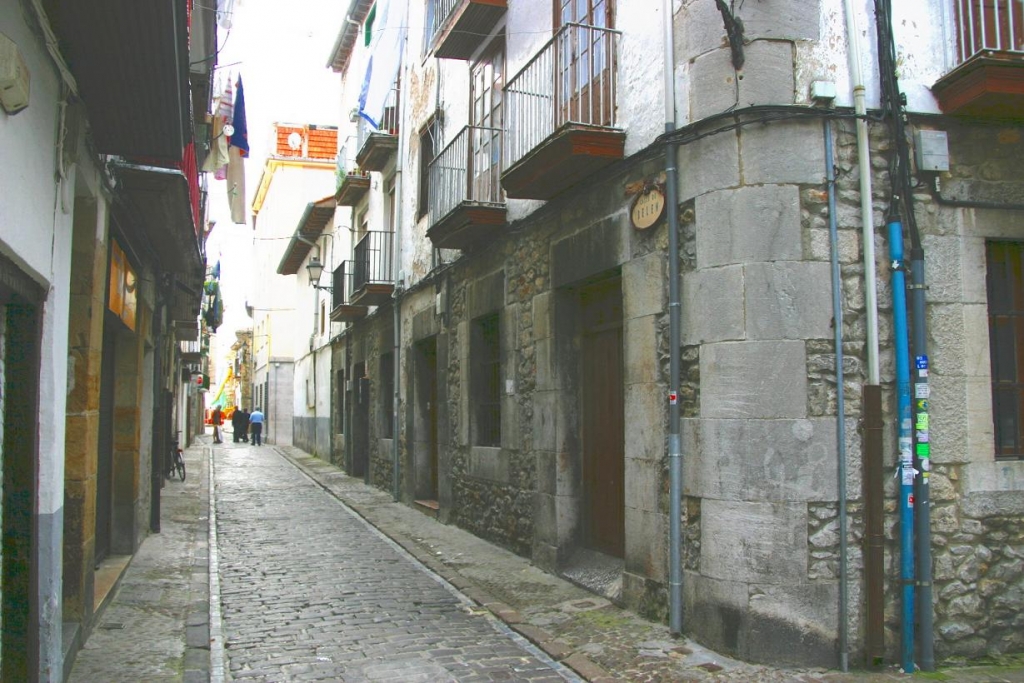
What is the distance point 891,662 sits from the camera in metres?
5.41

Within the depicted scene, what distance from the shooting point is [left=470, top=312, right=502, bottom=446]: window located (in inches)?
407

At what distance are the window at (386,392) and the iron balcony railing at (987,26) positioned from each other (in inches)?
462

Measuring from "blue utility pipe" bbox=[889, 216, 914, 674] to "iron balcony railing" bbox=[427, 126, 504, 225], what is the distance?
4.89 m

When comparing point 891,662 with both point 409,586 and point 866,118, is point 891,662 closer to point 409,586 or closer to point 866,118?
point 866,118

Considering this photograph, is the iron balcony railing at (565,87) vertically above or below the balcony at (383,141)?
below

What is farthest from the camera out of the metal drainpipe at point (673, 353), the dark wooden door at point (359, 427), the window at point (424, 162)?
the dark wooden door at point (359, 427)

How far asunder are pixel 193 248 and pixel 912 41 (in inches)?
273

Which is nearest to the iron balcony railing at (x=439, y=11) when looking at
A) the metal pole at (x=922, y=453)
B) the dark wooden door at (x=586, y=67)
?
the dark wooden door at (x=586, y=67)

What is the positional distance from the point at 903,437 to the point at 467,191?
6482 millimetres

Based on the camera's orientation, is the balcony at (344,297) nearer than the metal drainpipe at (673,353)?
No

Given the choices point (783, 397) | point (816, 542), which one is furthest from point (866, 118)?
point (816, 542)

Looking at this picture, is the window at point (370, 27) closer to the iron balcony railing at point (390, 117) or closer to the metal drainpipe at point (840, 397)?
the iron balcony railing at point (390, 117)

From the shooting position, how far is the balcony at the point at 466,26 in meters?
9.80

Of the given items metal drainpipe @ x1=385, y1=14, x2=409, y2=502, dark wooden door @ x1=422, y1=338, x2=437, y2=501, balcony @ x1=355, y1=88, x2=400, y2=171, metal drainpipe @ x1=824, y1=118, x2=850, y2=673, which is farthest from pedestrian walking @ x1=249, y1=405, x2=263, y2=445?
metal drainpipe @ x1=824, y1=118, x2=850, y2=673
